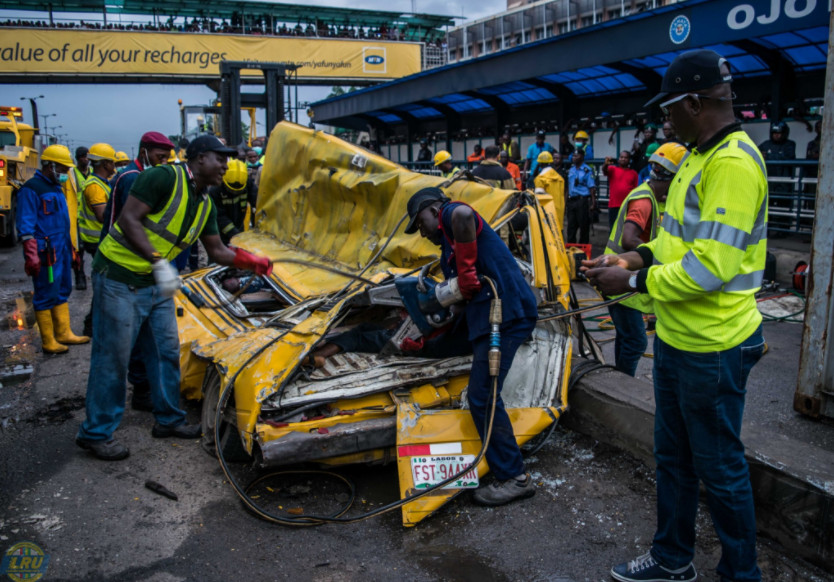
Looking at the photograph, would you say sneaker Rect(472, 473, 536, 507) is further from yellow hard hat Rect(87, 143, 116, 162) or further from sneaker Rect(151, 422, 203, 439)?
yellow hard hat Rect(87, 143, 116, 162)

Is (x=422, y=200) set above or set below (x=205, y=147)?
below

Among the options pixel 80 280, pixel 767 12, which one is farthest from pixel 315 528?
pixel 767 12

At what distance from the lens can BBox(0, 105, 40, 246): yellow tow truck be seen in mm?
13240

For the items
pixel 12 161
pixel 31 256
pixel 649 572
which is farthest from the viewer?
pixel 12 161

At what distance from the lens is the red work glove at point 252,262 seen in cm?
432

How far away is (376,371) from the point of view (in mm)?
3920

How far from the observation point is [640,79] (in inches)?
524

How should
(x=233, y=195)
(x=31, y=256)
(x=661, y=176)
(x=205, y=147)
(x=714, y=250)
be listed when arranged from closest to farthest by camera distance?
(x=714, y=250)
(x=205, y=147)
(x=661, y=176)
(x=31, y=256)
(x=233, y=195)

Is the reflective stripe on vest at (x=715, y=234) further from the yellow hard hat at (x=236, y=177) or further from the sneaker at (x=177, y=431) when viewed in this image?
the yellow hard hat at (x=236, y=177)

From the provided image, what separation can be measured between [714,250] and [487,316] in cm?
148

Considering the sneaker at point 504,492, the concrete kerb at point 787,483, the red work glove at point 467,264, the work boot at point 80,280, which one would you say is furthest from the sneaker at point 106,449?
the work boot at point 80,280

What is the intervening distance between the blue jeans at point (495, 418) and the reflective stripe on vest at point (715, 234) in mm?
1345

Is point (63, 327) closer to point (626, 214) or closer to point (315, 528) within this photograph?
point (315, 528)

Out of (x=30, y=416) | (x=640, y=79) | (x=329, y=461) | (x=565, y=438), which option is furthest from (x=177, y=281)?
(x=640, y=79)
